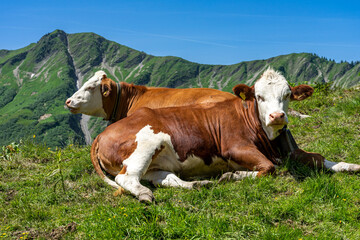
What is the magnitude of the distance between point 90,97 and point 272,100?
6.63m

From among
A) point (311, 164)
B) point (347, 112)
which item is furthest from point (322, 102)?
point (311, 164)

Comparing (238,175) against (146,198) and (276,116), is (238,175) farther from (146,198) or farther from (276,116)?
(146,198)

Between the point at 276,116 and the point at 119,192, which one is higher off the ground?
the point at 276,116

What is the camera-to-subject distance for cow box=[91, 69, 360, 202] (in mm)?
6570

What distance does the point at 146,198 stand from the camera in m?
5.55

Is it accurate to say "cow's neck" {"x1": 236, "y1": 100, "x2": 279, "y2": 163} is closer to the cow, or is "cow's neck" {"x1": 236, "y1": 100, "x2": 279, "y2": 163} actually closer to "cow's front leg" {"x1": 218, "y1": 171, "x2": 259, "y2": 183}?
the cow

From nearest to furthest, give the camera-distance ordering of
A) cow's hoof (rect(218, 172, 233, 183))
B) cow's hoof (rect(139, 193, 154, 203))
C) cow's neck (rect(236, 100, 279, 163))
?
cow's hoof (rect(139, 193, 154, 203)) → cow's hoof (rect(218, 172, 233, 183)) → cow's neck (rect(236, 100, 279, 163))

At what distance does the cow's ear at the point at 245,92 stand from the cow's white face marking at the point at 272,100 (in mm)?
224

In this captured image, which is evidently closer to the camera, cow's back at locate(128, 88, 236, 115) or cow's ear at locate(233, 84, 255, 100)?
cow's ear at locate(233, 84, 255, 100)

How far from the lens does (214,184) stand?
6180 millimetres

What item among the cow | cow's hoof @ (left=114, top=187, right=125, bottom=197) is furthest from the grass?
the cow

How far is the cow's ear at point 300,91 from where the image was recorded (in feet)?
23.2

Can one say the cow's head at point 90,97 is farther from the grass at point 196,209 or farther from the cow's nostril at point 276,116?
the cow's nostril at point 276,116

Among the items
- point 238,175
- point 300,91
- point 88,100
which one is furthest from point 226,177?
point 88,100
